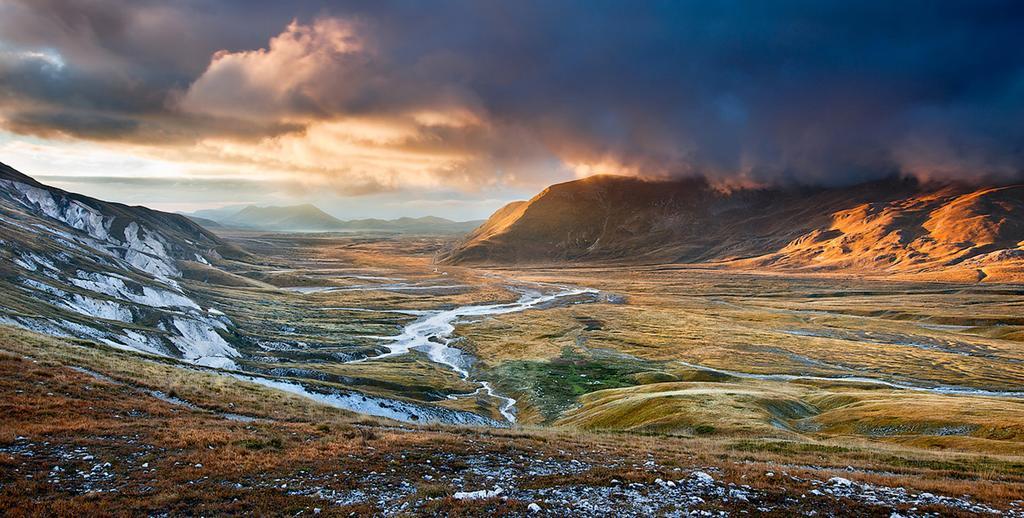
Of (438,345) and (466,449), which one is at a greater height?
(466,449)

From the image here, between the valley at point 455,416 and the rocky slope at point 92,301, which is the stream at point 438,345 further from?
the rocky slope at point 92,301

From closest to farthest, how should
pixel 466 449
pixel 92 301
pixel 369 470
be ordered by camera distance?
pixel 369 470 → pixel 466 449 → pixel 92 301

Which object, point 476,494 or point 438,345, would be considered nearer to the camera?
point 476,494

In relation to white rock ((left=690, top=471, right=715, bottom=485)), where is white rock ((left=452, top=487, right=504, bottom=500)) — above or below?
above

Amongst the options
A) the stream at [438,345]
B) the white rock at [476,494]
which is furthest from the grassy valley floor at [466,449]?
the stream at [438,345]

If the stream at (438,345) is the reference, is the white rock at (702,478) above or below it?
above

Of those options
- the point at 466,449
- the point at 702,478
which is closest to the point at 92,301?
the point at 466,449

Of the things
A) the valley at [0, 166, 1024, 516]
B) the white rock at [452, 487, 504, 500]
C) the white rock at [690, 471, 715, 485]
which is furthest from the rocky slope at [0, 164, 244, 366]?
the white rock at [690, 471, 715, 485]

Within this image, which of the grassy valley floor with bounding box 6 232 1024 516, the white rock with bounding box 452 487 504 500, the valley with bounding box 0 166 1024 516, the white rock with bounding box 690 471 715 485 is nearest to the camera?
the grassy valley floor with bounding box 6 232 1024 516

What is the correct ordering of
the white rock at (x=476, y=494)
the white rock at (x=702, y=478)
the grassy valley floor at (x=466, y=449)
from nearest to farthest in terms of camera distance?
1. the grassy valley floor at (x=466, y=449)
2. the white rock at (x=476, y=494)
3. the white rock at (x=702, y=478)

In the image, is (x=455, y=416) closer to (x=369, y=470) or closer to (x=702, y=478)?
(x=369, y=470)

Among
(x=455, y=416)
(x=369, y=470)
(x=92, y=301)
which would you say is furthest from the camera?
(x=92, y=301)

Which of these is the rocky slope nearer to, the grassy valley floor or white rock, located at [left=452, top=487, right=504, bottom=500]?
the grassy valley floor

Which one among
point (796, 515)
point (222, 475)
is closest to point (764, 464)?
point (796, 515)
